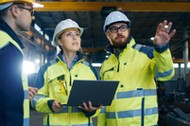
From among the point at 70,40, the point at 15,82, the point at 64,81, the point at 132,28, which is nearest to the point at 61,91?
the point at 64,81

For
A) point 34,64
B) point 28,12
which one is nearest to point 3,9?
point 28,12

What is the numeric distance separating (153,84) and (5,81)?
1532mm

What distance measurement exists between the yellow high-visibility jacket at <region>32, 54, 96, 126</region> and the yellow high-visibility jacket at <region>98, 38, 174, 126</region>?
27cm

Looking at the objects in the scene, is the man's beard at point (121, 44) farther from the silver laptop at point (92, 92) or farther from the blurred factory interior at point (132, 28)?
the blurred factory interior at point (132, 28)

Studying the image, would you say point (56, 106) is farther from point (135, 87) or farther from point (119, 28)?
point (119, 28)

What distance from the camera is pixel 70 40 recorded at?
2742 mm

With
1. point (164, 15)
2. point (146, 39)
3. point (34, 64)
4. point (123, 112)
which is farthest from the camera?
point (146, 39)

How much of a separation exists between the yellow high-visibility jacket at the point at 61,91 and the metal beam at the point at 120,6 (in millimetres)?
7511

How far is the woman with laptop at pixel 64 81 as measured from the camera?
2520 mm

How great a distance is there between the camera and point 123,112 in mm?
2586

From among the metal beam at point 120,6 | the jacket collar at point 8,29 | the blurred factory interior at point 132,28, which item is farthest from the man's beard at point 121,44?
the metal beam at point 120,6

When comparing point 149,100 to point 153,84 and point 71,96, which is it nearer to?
point 153,84

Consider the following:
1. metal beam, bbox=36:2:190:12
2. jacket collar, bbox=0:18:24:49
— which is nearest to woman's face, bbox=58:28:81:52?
jacket collar, bbox=0:18:24:49

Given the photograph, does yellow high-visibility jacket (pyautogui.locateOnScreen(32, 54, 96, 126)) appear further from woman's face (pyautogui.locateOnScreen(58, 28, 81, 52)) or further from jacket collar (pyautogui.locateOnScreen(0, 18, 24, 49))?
jacket collar (pyautogui.locateOnScreen(0, 18, 24, 49))
